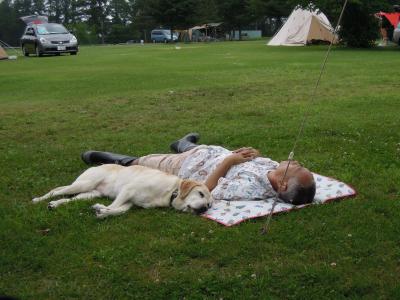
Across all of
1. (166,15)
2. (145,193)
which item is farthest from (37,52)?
(166,15)

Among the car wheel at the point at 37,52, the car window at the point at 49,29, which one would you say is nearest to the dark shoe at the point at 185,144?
the car window at the point at 49,29

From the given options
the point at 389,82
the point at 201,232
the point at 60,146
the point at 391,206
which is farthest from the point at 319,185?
the point at 389,82

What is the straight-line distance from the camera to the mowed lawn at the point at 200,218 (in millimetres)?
3725

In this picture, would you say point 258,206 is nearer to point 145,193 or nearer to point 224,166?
point 224,166

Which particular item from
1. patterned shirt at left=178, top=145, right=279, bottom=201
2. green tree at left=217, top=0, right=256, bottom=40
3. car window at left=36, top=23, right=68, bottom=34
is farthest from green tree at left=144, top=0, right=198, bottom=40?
patterned shirt at left=178, top=145, right=279, bottom=201

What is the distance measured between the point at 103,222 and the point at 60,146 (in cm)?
334

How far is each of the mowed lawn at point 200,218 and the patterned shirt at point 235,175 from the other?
569 millimetres

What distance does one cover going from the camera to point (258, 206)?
509 cm

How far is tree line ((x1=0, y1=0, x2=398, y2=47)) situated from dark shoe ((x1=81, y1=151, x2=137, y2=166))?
23328 mm

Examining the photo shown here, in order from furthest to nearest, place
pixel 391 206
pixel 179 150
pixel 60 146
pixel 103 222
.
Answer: pixel 60 146 → pixel 179 150 → pixel 391 206 → pixel 103 222

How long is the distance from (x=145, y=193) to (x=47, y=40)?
1095 inches

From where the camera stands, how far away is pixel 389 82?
1403cm

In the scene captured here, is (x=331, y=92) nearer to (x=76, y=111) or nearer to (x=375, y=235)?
(x=76, y=111)

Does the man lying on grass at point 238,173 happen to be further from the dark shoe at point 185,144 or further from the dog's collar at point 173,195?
the dog's collar at point 173,195
